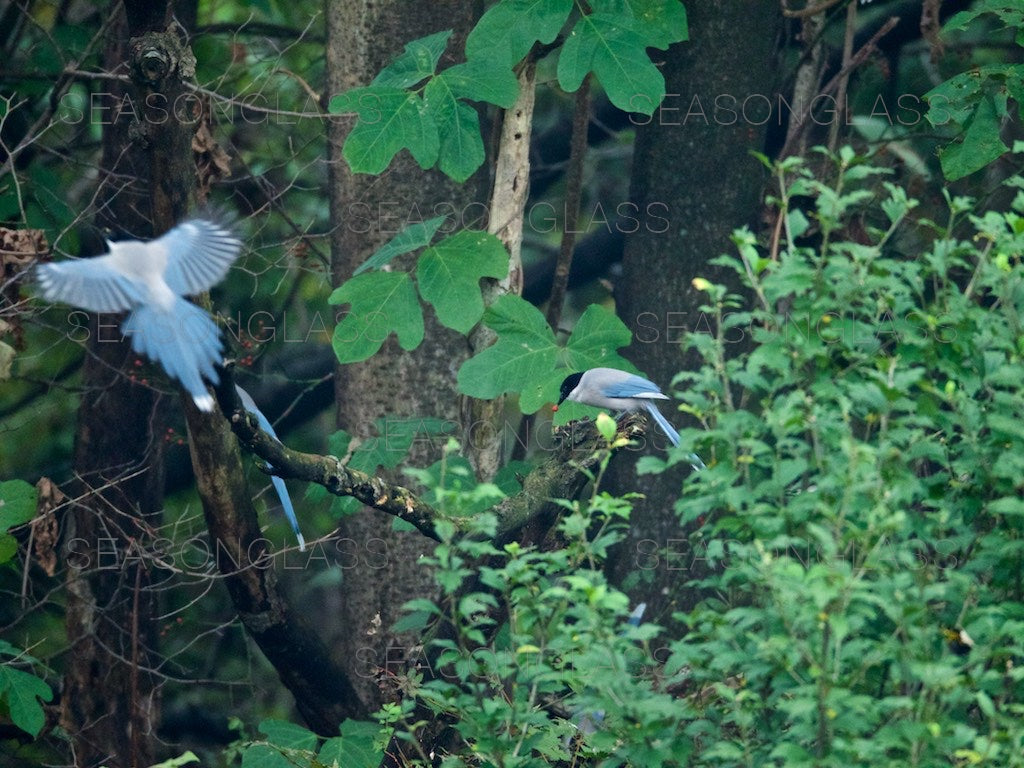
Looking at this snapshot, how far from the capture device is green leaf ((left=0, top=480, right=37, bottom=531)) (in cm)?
438

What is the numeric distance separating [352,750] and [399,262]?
5.68 feet

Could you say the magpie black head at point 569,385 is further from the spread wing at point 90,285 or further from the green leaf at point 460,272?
the spread wing at point 90,285

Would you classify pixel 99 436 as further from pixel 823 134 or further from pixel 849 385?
pixel 849 385

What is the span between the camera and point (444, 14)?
4867mm

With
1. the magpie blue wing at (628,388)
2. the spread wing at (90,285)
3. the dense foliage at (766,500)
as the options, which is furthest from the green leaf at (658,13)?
the spread wing at (90,285)

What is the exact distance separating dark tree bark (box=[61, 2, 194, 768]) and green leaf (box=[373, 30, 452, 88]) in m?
1.11

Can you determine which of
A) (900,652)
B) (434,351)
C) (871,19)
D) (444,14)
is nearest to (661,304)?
(434,351)

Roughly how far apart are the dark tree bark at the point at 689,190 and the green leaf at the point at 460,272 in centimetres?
95

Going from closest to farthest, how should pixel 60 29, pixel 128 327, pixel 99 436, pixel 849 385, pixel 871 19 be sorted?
pixel 849 385, pixel 128 327, pixel 99 436, pixel 60 29, pixel 871 19

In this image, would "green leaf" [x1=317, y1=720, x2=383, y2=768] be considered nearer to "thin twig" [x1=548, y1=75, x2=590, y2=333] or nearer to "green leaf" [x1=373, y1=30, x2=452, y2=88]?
"thin twig" [x1=548, y1=75, x2=590, y2=333]

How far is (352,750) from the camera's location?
4148 mm

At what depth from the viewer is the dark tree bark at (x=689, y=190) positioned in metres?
4.93

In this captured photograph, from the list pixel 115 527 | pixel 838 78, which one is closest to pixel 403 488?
pixel 115 527

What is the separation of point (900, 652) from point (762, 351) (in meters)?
0.64
